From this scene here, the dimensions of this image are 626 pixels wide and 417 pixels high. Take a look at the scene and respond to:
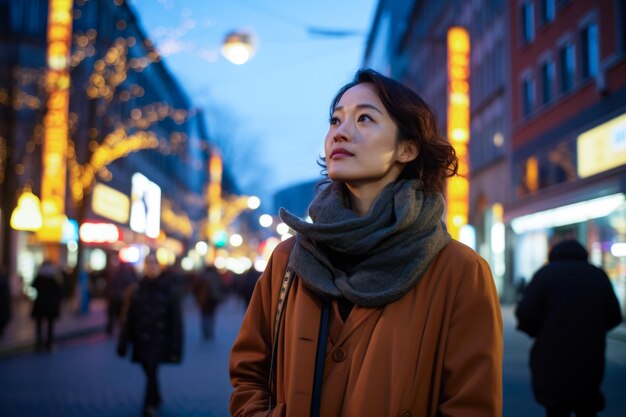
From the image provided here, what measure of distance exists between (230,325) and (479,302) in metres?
21.8

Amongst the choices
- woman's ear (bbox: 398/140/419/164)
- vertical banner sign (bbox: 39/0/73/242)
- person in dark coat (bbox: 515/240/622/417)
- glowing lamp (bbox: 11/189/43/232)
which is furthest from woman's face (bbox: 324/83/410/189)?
vertical banner sign (bbox: 39/0/73/242)

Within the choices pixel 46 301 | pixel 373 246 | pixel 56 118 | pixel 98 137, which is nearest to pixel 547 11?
pixel 98 137

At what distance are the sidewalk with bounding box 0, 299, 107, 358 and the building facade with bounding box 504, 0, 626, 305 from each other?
1288 cm

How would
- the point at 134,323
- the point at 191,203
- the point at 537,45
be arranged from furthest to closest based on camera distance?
the point at 191,203 < the point at 537,45 < the point at 134,323

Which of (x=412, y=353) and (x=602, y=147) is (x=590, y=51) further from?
(x=412, y=353)

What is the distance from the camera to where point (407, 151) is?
2730 millimetres

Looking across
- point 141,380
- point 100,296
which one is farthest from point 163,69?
point 141,380

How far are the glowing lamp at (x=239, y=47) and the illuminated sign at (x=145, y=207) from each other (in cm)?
3679

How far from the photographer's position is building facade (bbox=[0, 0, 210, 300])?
23.2 m

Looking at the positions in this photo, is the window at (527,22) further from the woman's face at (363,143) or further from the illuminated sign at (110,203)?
the woman's face at (363,143)

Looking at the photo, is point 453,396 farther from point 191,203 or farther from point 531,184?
point 191,203

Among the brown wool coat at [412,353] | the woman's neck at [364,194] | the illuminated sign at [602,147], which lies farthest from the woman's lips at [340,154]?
the illuminated sign at [602,147]

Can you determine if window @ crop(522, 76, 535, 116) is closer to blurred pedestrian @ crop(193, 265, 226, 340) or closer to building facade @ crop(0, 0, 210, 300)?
building facade @ crop(0, 0, 210, 300)

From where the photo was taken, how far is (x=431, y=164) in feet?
9.20
